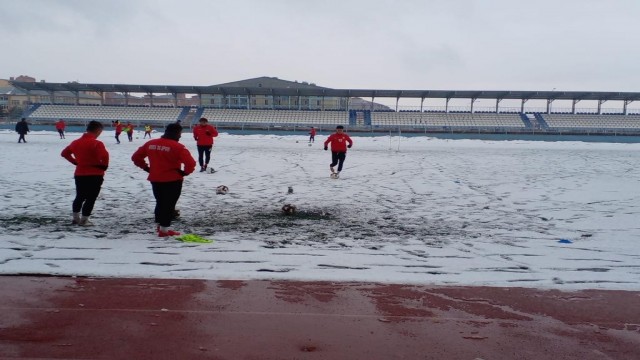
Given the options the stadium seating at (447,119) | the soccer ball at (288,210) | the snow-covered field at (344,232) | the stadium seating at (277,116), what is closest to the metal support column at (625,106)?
the stadium seating at (447,119)

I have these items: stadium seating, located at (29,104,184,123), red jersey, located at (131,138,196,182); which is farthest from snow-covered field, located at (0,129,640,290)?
stadium seating, located at (29,104,184,123)

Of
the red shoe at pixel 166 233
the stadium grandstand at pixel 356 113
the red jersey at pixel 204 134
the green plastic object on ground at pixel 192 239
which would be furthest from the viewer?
the stadium grandstand at pixel 356 113

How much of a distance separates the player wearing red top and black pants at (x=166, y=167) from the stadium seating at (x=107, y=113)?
4641 centimetres

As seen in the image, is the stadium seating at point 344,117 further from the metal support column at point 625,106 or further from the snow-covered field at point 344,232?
the snow-covered field at point 344,232

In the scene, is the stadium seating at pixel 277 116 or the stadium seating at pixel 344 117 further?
the stadium seating at pixel 277 116

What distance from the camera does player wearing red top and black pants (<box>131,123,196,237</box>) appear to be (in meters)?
5.28

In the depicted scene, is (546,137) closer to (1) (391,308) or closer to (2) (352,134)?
(2) (352,134)

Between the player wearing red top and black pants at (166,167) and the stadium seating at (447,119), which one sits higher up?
the stadium seating at (447,119)

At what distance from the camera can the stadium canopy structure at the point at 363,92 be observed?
48594 millimetres

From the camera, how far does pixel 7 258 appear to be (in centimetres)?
439

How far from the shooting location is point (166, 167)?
5324mm

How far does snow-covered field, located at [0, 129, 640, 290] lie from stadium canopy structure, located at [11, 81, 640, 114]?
40.5 m

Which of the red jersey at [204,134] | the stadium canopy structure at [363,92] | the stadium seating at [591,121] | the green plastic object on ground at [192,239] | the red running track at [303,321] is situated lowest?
the red running track at [303,321]

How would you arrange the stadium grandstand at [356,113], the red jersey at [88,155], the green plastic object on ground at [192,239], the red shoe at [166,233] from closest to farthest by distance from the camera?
the green plastic object on ground at [192,239] < the red shoe at [166,233] < the red jersey at [88,155] < the stadium grandstand at [356,113]
